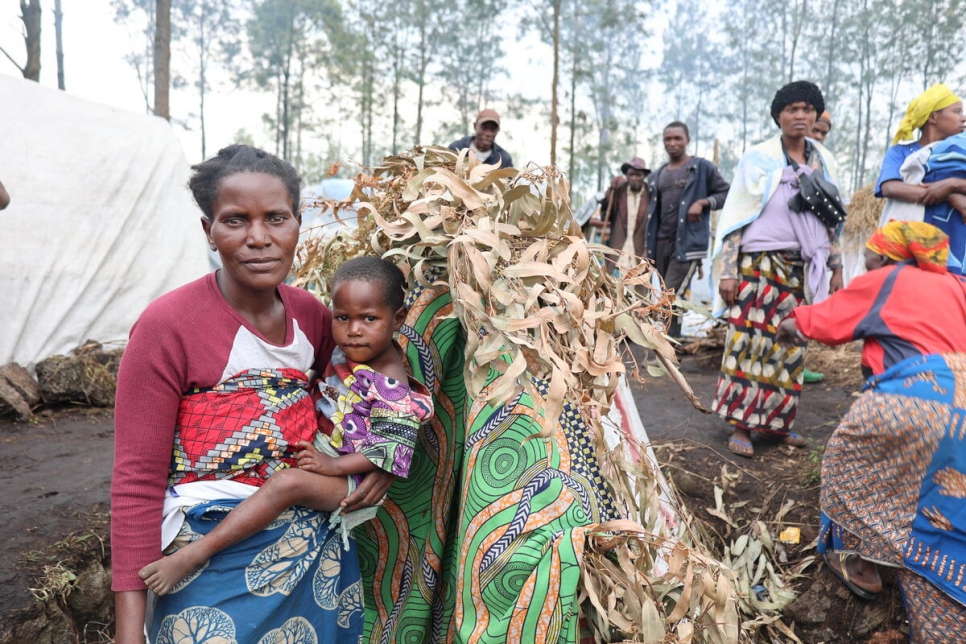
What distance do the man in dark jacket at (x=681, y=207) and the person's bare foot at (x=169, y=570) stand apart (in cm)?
537

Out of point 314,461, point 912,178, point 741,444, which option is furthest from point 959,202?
point 314,461

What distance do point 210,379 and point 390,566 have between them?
868 millimetres

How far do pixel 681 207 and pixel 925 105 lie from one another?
2.77m

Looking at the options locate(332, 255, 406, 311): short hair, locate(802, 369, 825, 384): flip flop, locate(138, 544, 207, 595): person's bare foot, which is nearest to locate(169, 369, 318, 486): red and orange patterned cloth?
locate(138, 544, 207, 595): person's bare foot

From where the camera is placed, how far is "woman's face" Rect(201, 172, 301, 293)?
1.31m

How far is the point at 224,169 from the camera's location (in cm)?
133

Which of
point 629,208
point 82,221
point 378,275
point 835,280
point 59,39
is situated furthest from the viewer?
point 59,39

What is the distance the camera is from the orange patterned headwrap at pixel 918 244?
2.50 meters

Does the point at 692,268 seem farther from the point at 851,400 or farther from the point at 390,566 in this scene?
the point at 390,566

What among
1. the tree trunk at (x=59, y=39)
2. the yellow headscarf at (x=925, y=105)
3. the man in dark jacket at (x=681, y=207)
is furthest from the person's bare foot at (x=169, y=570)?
the tree trunk at (x=59, y=39)

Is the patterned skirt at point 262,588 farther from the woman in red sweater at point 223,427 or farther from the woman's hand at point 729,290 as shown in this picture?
the woman's hand at point 729,290

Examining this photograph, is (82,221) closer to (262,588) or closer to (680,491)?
(680,491)

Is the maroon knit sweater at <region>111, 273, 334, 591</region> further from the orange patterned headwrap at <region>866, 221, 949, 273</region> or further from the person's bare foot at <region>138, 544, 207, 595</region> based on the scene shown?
the orange patterned headwrap at <region>866, 221, 949, 273</region>

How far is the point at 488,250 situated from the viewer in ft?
5.05
